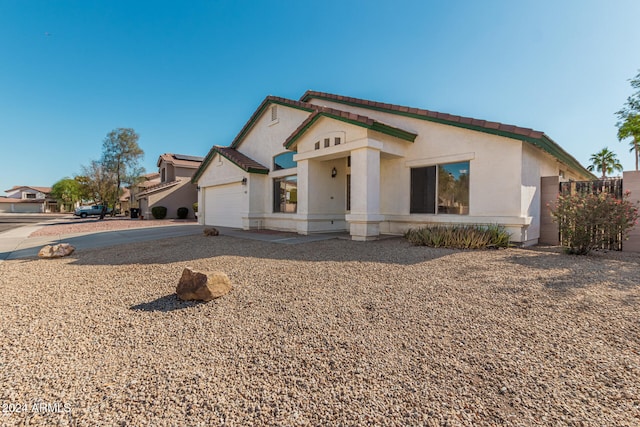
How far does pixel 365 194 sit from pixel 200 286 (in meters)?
6.22

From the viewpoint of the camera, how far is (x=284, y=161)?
13.4 meters

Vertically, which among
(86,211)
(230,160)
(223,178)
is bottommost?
(86,211)

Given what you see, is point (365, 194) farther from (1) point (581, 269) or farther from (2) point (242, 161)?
(2) point (242, 161)

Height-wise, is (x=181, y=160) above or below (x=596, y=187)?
above

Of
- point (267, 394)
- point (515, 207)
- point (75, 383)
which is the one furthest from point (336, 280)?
point (515, 207)

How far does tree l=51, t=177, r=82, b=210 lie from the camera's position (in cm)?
5635

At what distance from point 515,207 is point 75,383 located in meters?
9.77

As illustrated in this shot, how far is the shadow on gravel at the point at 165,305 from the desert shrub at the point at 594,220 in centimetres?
845

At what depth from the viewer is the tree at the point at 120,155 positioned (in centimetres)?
3134

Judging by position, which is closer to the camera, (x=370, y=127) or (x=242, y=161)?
(x=370, y=127)

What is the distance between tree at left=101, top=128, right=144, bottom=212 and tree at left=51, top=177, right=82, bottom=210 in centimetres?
3375

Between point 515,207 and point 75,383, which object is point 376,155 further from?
point 75,383

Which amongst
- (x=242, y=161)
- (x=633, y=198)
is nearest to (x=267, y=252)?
(x=242, y=161)

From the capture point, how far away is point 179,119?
2269 cm
